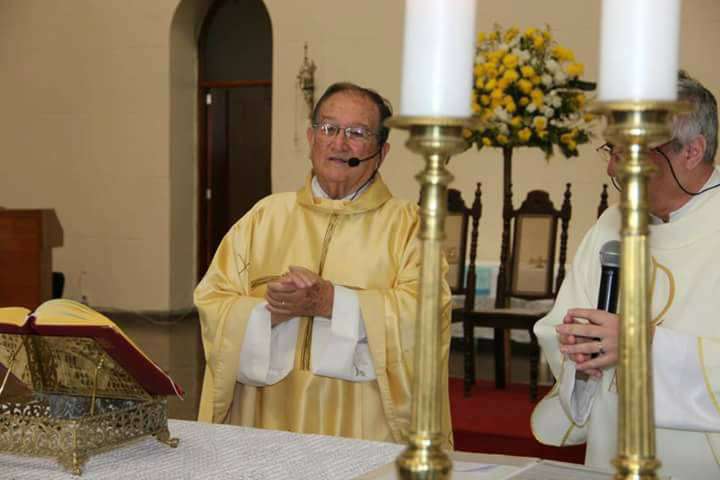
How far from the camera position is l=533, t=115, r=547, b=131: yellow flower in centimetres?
596

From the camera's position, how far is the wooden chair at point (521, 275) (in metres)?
6.16

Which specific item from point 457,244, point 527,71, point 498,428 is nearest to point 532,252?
point 457,244

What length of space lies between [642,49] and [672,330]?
5.52 feet

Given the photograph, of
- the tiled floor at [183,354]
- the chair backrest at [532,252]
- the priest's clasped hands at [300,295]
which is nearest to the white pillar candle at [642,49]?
the priest's clasped hands at [300,295]

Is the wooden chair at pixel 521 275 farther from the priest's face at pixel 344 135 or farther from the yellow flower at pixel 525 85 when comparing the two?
the priest's face at pixel 344 135

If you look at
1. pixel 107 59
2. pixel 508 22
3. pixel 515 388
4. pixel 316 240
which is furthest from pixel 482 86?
pixel 107 59

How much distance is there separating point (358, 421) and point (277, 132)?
849cm

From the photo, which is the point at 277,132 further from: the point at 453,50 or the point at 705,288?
the point at 453,50

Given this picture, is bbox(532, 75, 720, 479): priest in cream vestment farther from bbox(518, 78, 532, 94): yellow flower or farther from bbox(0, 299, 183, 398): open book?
bbox(518, 78, 532, 94): yellow flower

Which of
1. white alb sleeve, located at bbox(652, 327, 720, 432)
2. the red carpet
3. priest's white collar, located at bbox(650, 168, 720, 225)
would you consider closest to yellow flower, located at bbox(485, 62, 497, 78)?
the red carpet

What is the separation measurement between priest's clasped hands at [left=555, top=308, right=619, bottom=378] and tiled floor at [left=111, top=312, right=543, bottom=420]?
4181 millimetres

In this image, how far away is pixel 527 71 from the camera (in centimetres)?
596

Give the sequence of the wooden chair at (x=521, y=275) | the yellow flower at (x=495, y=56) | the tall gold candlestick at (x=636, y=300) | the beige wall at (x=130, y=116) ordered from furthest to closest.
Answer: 1. the beige wall at (x=130, y=116)
2. the wooden chair at (x=521, y=275)
3. the yellow flower at (x=495, y=56)
4. the tall gold candlestick at (x=636, y=300)

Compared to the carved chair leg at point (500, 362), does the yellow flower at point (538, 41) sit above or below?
above
